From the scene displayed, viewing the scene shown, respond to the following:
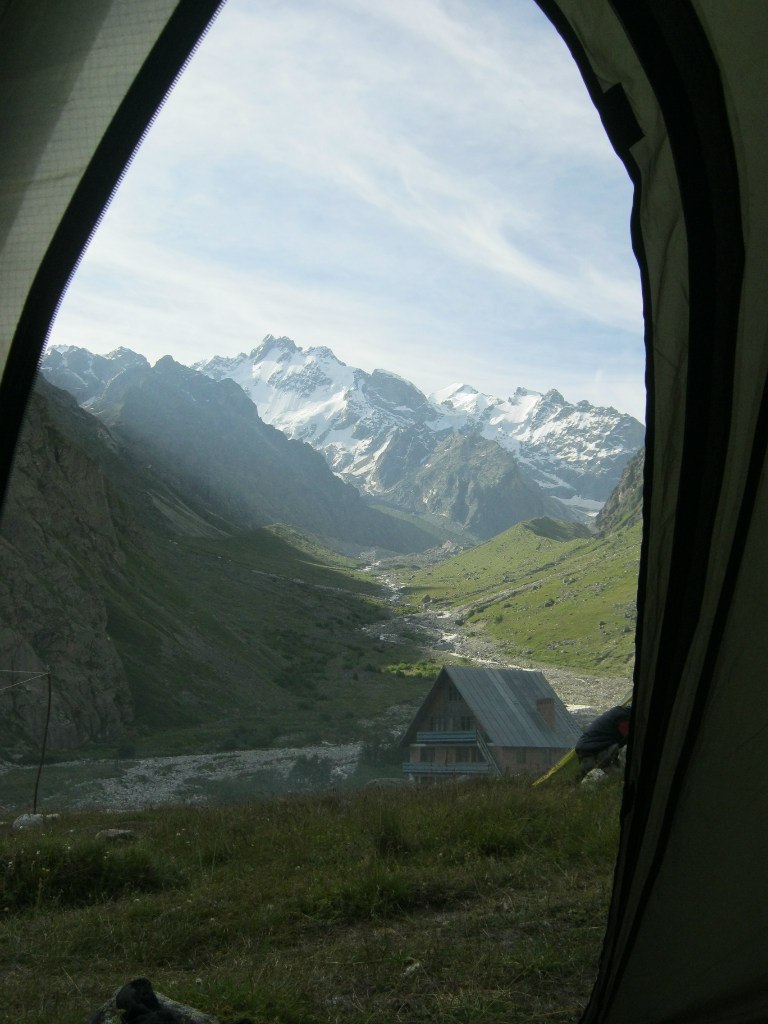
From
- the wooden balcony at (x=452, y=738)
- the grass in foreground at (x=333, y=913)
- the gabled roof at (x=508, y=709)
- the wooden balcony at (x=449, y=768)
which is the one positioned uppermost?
the grass in foreground at (x=333, y=913)

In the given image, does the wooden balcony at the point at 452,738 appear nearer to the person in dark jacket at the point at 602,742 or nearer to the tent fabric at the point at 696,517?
the person in dark jacket at the point at 602,742

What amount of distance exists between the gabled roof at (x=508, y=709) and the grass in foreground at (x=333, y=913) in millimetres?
19615

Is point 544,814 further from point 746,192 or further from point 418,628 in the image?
point 418,628

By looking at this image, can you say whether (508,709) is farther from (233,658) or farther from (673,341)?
(233,658)

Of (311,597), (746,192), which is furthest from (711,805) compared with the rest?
(311,597)

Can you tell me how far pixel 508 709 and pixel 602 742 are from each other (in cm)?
1959

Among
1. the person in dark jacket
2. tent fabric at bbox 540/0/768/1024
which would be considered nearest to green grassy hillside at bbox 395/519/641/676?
the person in dark jacket

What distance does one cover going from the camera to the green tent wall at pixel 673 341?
3023 millimetres

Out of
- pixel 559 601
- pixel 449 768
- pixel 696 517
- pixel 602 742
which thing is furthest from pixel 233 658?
pixel 559 601

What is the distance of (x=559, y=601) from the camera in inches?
5261

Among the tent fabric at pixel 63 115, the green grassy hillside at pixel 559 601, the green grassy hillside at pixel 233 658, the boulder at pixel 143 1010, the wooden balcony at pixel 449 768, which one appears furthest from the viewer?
the green grassy hillside at pixel 559 601

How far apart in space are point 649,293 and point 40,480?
48184mm

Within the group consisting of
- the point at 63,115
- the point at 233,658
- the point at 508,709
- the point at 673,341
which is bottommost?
the point at 233,658

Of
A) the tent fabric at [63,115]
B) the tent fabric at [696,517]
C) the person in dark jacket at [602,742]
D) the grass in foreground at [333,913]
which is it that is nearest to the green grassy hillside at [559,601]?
the person in dark jacket at [602,742]
